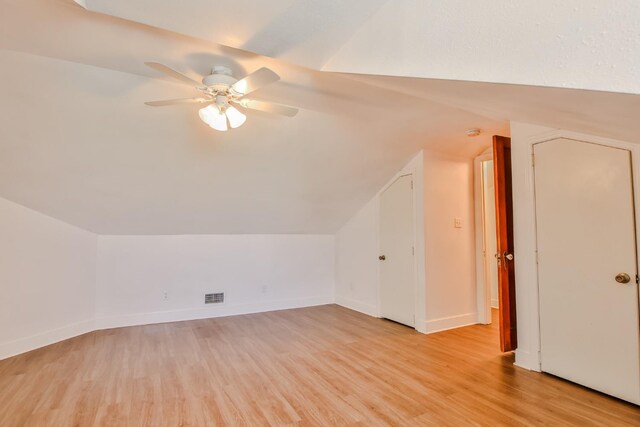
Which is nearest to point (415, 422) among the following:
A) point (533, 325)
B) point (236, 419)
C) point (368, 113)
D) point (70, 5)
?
point (236, 419)

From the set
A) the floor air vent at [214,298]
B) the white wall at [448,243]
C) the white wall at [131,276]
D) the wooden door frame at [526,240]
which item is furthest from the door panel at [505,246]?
the floor air vent at [214,298]

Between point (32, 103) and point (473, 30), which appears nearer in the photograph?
point (473, 30)

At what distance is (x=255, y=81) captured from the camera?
76.8 inches

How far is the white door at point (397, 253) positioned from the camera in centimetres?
412

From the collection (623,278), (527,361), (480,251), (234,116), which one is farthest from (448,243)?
(234,116)

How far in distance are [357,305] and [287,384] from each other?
2597 millimetres

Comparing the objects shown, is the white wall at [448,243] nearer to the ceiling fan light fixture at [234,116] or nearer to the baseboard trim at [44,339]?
the ceiling fan light fixture at [234,116]

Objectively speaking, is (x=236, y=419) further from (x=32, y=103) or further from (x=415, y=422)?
(x=32, y=103)

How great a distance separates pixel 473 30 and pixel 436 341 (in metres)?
3.20

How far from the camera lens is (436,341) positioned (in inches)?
139

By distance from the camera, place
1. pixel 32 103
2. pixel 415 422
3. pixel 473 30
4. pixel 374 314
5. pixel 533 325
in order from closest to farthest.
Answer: pixel 473 30 < pixel 415 422 < pixel 32 103 < pixel 533 325 < pixel 374 314

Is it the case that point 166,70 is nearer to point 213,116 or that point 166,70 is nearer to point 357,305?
point 213,116

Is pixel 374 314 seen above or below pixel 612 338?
below

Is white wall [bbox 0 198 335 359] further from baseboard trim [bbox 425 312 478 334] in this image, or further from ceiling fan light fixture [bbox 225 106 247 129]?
ceiling fan light fixture [bbox 225 106 247 129]
